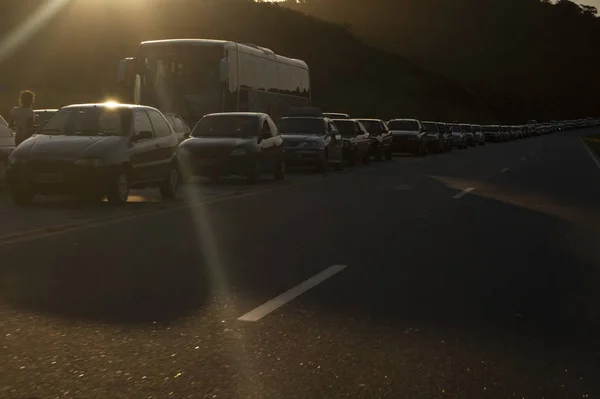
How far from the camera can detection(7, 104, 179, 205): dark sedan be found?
51.0ft

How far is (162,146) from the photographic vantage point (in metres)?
17.7

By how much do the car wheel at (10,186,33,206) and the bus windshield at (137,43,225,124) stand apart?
13.5 meters

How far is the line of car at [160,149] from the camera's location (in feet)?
51.2

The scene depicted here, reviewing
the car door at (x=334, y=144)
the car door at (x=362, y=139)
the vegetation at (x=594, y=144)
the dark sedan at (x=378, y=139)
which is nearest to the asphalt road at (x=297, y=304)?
the car door at (x=334, y=144)

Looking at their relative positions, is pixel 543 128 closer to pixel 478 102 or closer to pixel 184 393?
pixel 478 102

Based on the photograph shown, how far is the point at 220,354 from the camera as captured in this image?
6.13 meters

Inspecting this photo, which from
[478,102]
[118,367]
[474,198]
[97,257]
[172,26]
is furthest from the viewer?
[478,102]

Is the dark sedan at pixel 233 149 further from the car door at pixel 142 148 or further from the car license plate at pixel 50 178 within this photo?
the car license plate at pixel 50 178

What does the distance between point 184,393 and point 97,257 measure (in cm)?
513

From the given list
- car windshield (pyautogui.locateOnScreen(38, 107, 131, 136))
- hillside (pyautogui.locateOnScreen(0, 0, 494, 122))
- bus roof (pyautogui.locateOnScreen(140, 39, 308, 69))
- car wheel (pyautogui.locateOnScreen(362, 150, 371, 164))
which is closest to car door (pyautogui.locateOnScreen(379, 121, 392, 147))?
car wheel (pyautogui.locateOnScreen(362, 150, 371, 164))

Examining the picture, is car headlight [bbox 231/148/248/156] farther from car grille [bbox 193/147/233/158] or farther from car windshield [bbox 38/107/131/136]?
car windshield [bbox 38/107/131/136]

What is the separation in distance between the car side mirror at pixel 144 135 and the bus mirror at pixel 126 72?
41.9ft

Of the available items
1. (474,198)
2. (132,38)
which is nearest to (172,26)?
(132,38)

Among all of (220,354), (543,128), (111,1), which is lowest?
(543,128)
